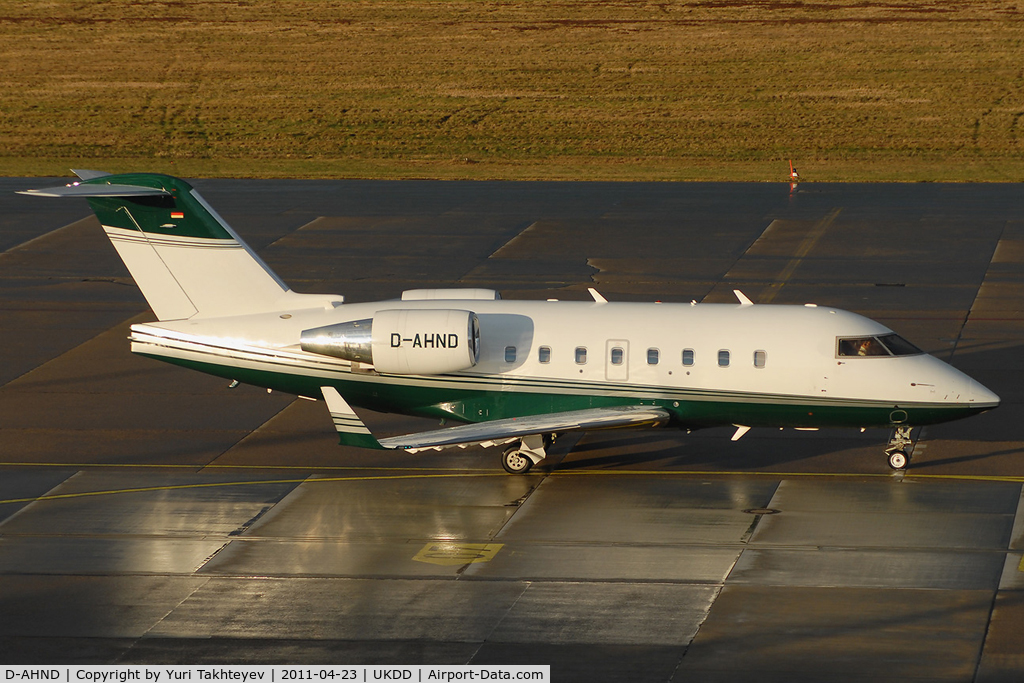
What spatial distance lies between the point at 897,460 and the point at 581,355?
250 inches

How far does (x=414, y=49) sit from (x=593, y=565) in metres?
69.8

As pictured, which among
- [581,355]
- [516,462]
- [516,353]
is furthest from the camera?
[516,462]

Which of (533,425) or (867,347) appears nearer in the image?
(533,425)

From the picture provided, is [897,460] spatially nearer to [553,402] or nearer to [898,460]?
[898,460]

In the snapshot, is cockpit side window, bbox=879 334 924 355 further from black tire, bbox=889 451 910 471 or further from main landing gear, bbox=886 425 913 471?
black tire, bbox=889 451 910 471

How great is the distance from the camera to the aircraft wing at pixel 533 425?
2469cm

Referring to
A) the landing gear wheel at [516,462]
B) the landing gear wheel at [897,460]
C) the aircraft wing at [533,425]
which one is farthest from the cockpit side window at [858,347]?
the landing gear wheel at [516,462]

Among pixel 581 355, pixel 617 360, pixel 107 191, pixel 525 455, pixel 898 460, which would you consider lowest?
pixel 898 460

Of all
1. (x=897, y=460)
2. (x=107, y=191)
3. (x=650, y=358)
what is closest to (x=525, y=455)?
(x=650, y=358)

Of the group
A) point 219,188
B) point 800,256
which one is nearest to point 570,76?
point 219,188

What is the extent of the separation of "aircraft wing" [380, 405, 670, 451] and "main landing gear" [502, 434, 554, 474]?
1.69 feet

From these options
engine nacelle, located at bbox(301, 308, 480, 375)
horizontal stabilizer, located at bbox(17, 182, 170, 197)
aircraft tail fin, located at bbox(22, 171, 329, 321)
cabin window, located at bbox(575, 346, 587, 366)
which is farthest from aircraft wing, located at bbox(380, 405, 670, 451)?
horizontal stabilizer, located at bbox(17, 182, 170, 197)

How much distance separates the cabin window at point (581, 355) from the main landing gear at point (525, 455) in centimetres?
155

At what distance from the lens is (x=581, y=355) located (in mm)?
26172
